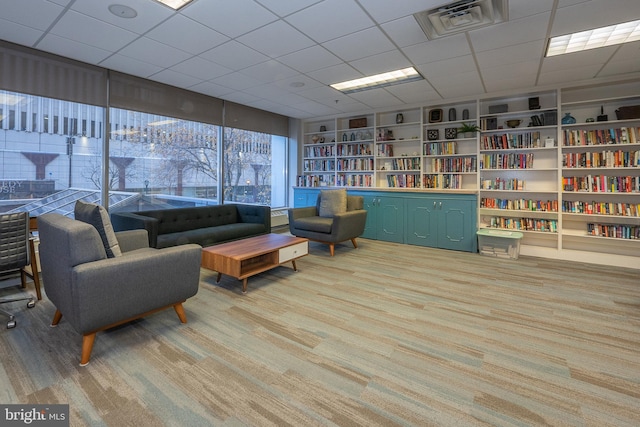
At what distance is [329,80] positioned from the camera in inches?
172

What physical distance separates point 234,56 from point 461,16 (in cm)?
242

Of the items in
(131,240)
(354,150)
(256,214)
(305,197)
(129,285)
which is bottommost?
(129,285)

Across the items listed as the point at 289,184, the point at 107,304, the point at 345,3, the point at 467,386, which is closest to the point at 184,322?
the point at 107,304

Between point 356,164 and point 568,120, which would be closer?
Result: point 568,120

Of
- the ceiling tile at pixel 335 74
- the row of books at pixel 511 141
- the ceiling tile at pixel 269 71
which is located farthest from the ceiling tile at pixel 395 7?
the row of books at pixel 511 141

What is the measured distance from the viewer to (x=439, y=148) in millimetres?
5594

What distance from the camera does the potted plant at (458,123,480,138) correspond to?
16.8 feet

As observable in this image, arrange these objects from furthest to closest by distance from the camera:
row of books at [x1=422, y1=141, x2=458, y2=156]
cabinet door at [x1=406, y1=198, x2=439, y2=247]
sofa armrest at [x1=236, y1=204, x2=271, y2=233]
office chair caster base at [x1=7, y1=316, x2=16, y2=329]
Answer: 1. row of books at [x1=422, y1=141, x2=458, y2=156]
2. cabinet door at [x1=406, y1=198, x2=439, y2=247]
3. sofa armrest at [x1=236, y1=204, x2=271, y2=233]
4. office chair caster base at [x1=7, y1=316, x2=16, y2=329]

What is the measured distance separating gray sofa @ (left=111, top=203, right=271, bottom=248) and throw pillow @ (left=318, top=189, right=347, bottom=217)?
98 centimetres

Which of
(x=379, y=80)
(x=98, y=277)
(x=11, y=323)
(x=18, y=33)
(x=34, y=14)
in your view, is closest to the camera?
(x=98, y=277)

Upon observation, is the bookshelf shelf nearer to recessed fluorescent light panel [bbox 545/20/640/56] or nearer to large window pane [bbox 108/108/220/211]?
recessed fluorescent light panel [bbox 545/20/640/56]

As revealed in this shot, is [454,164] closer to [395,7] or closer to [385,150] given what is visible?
[385,150]

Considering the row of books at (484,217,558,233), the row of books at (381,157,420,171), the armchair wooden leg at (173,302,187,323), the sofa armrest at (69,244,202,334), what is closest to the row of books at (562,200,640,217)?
the row of books at (484,217,558,233)

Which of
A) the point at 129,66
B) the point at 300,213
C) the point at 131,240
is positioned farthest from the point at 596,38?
the point at 129,66
